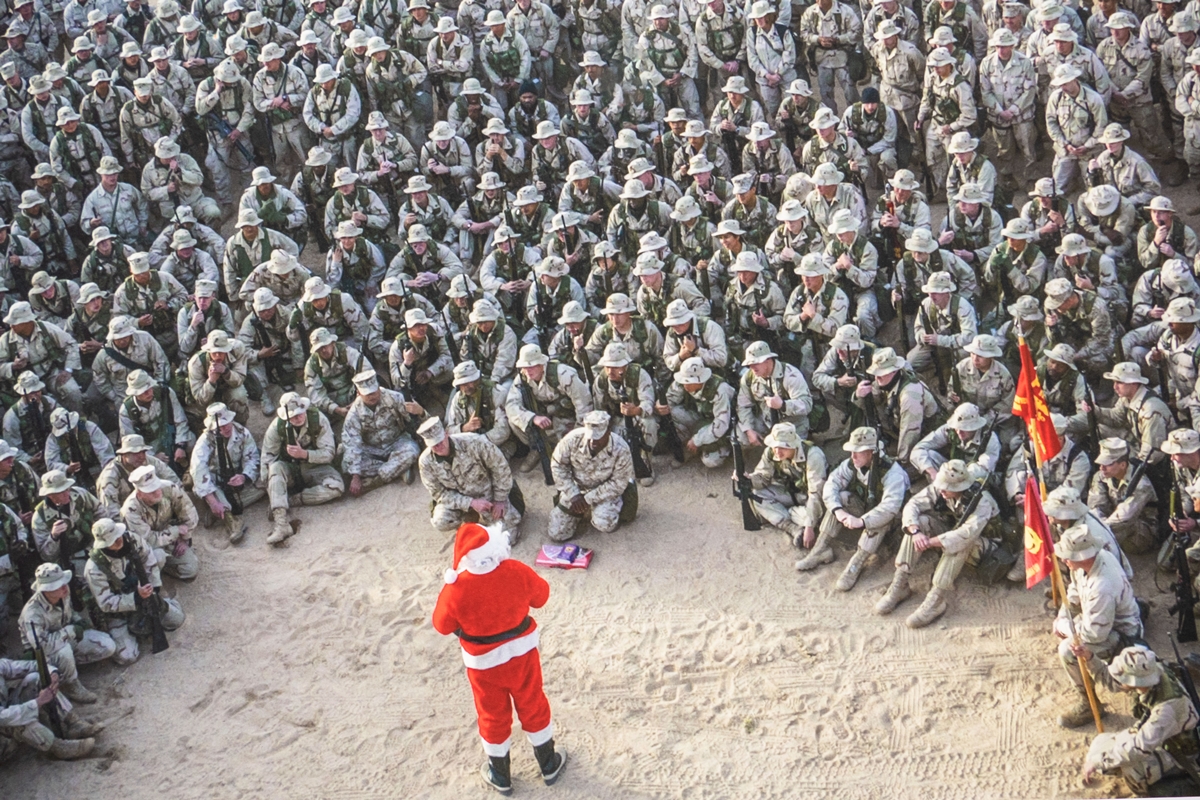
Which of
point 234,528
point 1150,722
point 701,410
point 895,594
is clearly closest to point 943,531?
point 895,594

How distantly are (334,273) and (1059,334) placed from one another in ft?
27.0

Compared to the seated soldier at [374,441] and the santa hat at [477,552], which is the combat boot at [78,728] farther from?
the santa hat at [477,552]

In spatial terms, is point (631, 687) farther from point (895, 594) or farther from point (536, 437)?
point (536, 437)

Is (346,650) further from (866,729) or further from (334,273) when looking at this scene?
(334,273)

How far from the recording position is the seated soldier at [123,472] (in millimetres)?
14484

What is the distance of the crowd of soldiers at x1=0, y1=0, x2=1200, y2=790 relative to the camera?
12.9 m

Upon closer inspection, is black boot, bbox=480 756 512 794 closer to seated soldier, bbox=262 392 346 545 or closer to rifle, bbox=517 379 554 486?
rifle, bbox=517 379 554 486

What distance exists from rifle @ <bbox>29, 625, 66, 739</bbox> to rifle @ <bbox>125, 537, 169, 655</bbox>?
1.09 meters

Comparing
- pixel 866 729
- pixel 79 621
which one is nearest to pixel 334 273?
pixel 79 621

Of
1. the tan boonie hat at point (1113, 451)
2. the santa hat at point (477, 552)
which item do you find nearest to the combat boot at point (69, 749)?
the santa hat at point (477, 552)

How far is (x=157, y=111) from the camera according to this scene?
19828 millimetres

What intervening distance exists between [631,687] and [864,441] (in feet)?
9.68

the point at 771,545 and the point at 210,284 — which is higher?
the point at 210,284

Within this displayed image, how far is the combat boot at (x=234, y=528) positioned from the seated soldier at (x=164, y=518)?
50 cm
